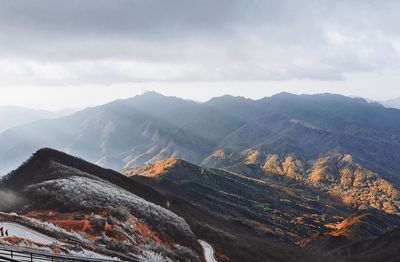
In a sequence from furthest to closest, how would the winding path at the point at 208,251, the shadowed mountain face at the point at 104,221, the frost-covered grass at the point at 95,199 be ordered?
1. the winding path at the point at 208,251
2. the frost-covered grass at the point at 95,199
3. the shadowed mountain face at the point at 104,221

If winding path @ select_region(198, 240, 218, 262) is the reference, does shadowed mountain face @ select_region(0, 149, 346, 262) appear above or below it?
above

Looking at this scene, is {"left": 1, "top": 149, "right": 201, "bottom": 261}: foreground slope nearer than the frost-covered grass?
Yes

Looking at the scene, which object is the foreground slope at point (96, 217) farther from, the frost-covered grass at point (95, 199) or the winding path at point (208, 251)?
the winding path at point (208, 251)

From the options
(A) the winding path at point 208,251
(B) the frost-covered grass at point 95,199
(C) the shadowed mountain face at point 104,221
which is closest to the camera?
(C) the shadowed mountain face at point 104,221

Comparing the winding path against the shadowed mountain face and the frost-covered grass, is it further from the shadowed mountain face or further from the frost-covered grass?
the frost-covered grass

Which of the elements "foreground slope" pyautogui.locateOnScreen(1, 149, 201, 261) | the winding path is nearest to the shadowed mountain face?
"foreground slope" pyautogui.locateOnScreen(1, 149, 201, 261)

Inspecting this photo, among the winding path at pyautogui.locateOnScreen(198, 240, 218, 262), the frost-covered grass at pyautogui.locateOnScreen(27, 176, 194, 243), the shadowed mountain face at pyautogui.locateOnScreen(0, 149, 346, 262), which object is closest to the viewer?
the shadowed mountain face at pyautogui.locateOnScreen(0, 149, 346, 262)

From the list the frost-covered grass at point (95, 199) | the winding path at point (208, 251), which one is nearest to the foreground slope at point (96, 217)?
the frost-covered grass at point (95, 199)

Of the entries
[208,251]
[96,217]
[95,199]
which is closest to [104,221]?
[96,217]
